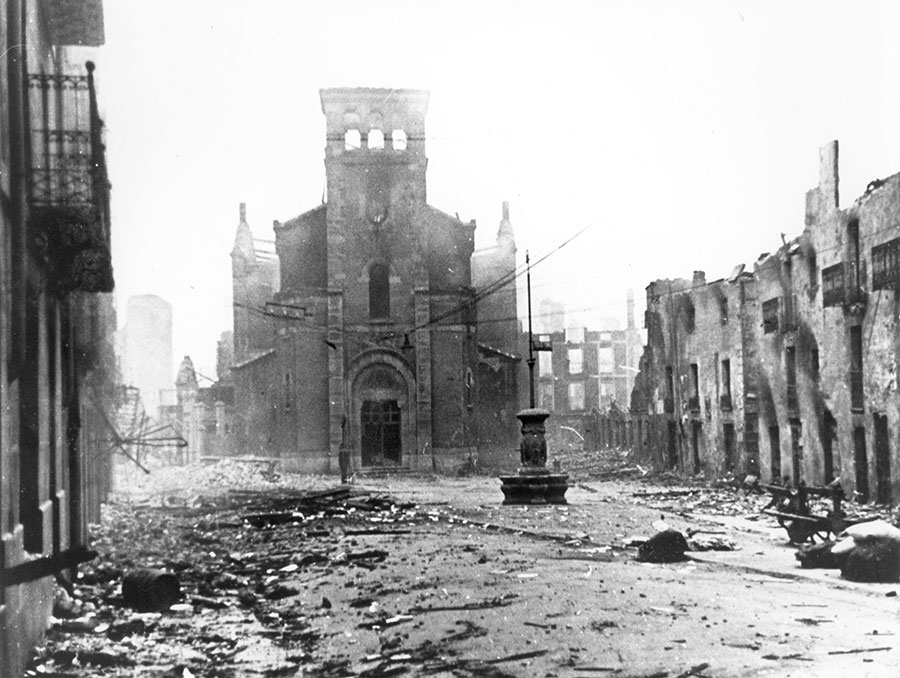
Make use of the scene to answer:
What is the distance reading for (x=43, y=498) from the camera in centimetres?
920

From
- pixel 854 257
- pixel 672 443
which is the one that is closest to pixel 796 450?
pixel 854 257

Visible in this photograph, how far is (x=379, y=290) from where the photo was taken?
3784cm

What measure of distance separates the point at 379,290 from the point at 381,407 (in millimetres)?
4853

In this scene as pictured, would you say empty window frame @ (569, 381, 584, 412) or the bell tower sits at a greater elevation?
the bell tower

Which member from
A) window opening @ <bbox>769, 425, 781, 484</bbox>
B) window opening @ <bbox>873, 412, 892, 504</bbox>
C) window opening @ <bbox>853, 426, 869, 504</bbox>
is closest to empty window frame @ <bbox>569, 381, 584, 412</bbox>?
window opening @ <bbox>769, 425, 781, 484</bbox>

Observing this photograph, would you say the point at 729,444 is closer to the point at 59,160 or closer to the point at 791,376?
the point at 791,376

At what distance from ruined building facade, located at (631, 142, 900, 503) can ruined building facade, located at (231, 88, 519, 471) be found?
688cm

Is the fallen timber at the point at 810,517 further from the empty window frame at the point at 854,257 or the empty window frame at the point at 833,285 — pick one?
the empty window frame at the point at 833,285

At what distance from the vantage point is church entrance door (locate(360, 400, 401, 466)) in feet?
120

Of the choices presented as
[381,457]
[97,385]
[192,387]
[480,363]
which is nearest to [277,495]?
[97,385]

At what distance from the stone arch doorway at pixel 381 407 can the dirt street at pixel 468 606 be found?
17.7 meters

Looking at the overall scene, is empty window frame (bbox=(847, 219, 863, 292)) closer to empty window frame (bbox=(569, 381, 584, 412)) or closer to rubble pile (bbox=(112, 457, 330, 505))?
rubble pile (bbox=(112, 457, 330, 505))

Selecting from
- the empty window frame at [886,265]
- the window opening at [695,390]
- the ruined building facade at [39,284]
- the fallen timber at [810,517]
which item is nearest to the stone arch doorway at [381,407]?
the window opening at [695,390]

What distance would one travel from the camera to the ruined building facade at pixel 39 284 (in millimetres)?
7281
